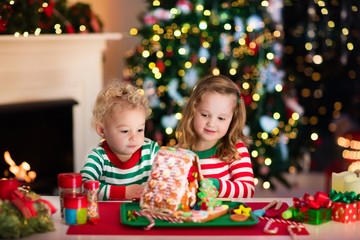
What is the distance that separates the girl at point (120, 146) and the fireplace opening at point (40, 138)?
1905 millimetres

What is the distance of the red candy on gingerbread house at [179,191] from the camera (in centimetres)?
194

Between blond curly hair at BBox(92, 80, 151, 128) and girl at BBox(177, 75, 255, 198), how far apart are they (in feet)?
0.69

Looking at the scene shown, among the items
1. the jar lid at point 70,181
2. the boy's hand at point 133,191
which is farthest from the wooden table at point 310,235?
the boy's hand at point 133,191

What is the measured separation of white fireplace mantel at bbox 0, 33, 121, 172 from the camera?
4.26 meters

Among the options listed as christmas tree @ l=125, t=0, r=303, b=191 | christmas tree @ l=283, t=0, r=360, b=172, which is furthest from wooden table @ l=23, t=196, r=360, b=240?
christmas tree @ l=283, t=0, r=360, b=172

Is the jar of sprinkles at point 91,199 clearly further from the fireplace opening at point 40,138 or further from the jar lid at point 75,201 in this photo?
the fireplace opening at point 40,138

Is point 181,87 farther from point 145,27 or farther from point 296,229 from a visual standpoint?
point 296,229

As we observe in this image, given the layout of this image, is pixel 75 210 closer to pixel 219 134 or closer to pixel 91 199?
pixel 91 199

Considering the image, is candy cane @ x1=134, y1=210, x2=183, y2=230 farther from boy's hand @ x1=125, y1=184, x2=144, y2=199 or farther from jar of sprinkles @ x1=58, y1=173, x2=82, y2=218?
boy's hand @ x1=125, y1=184, x2=144, y2=199

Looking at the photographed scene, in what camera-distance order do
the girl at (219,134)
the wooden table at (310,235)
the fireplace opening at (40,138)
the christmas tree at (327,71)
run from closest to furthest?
the wooden table at (310,235) < the girl at (219,134) < the fireplace opening at (40,138) < the christmas tree at (327,71)

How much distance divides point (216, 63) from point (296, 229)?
8.27 ft

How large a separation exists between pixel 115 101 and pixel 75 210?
0.53 m

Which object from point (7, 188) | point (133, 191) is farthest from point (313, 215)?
point (7, 188)

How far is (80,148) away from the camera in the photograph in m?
5.04
